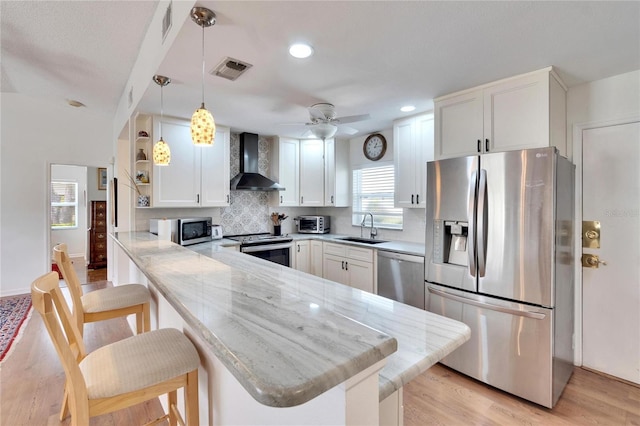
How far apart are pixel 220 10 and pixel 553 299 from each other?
269 cm

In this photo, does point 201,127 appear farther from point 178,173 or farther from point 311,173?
point 311,173

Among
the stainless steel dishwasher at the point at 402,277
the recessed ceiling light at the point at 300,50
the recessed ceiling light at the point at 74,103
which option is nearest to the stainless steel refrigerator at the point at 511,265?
the stainless steel dishwasher at the point at 402,277

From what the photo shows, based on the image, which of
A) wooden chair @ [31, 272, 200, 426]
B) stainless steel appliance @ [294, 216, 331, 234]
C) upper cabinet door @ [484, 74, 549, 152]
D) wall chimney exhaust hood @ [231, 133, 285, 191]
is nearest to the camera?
wooden chair @ [31, 272, 200, 426]

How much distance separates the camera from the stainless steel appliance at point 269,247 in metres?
3.89

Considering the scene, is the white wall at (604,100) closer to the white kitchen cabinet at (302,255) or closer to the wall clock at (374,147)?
the wall clock at (374,147)

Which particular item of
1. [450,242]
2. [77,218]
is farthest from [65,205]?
[450,242]

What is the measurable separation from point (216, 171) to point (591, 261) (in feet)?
13.1

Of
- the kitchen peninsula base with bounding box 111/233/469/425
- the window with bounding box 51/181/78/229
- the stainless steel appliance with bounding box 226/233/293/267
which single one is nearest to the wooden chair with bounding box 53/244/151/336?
the kitchen peninsula base with bounding box 111/233/469/425

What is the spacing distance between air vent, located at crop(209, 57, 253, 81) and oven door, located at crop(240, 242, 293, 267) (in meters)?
2.12

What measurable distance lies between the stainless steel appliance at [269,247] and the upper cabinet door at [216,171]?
61 cm

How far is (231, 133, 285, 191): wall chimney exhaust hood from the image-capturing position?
13.8 ft

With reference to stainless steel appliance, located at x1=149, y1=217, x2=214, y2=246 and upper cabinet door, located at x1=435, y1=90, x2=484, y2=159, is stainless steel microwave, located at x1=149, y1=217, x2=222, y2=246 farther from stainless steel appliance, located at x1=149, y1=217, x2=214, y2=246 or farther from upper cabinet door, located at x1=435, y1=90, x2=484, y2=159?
upper cabinet door, located at x1=435, y1=90, x2=484, y2=159

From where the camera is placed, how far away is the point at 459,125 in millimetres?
2754

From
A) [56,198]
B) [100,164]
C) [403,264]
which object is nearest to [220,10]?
[403,264]
